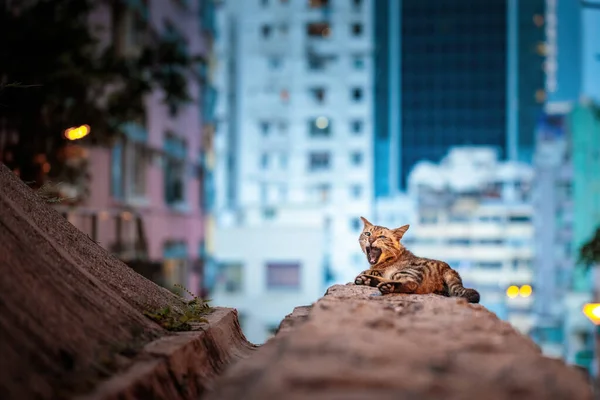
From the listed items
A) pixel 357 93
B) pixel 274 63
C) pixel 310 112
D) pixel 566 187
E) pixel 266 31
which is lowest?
pixel 566 187

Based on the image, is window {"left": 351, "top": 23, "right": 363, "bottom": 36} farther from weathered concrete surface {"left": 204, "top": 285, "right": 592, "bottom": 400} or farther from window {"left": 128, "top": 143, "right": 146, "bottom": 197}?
weathered concrete surface {"left": 204, "top": 285, "right": 592, "bottom": 400}

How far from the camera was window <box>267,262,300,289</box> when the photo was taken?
34656mm

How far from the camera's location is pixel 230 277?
119 ft

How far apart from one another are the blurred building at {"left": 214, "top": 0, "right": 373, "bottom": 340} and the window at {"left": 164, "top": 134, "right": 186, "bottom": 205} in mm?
19909

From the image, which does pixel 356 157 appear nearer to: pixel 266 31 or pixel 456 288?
pixel 266 31

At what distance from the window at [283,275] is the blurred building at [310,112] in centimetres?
850

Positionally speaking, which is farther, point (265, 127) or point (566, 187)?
point (265, 127)

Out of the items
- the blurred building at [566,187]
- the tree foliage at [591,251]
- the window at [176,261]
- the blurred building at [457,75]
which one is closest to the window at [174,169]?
the window at [176,261]

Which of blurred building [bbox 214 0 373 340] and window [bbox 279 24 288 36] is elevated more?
window [bbox 279 24 288 36]

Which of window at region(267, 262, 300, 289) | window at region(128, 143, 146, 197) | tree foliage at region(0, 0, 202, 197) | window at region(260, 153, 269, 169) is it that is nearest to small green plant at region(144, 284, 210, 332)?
tree foliage at region(0, 0, 202, 197)

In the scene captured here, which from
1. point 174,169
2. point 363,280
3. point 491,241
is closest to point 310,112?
point 491,241

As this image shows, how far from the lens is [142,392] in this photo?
9.06ft

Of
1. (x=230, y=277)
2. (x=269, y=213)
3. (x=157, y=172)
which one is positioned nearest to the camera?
(x=157, y=172)

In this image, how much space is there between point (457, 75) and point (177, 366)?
5844 cm
